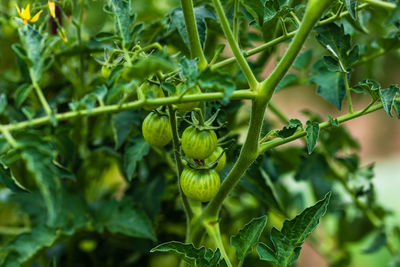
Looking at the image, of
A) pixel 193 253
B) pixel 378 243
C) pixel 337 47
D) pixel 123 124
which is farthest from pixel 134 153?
pixel 378 243

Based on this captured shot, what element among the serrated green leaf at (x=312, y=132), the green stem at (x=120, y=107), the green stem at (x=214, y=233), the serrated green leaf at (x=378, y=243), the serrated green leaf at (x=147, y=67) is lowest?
the serrated green leaf at (x=378, y=243)

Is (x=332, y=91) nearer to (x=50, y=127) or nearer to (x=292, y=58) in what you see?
(x=292, y=58)

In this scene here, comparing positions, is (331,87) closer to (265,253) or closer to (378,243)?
(265,253)

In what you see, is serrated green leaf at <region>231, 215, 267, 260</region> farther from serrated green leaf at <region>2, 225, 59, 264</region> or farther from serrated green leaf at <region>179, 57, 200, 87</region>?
serrated green leaf at <region>2, 225, 59, 264</region>

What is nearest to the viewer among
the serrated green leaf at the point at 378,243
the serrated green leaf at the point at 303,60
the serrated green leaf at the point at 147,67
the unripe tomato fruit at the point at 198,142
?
the serrated green leaf at the point at 147,67

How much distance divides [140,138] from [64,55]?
0.21 m

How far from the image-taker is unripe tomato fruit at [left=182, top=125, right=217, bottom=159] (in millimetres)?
466

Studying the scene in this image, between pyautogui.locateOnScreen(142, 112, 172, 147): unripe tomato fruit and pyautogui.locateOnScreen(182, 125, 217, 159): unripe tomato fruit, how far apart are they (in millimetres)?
25

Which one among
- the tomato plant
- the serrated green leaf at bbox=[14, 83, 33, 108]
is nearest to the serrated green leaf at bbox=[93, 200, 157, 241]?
the tomato plant

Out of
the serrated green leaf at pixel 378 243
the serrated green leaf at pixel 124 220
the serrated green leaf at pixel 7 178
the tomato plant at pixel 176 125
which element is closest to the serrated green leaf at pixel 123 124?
the tomato plant at pixel 176 125

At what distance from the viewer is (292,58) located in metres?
0.45

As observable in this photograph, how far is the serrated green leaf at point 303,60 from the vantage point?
32.0 inches

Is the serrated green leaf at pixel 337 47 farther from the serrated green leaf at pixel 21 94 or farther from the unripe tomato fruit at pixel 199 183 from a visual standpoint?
the serrated green leaf at pixel 21 94

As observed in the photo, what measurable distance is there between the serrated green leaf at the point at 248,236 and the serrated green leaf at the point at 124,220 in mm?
192
